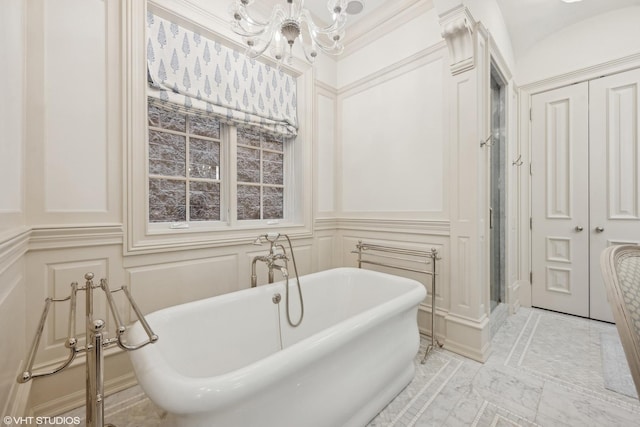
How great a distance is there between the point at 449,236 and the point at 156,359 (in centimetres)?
199

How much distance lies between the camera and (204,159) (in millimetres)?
2178

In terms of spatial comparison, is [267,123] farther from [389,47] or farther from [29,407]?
[29,407]

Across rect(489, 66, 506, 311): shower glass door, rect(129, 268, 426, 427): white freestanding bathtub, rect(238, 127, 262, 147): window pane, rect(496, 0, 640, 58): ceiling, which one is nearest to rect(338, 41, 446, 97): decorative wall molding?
rect(489, 66, 506, 311): shower glass door

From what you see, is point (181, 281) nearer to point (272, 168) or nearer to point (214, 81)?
point (272, 168)

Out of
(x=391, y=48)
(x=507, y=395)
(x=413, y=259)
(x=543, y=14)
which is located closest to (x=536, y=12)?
(x=543, y=14)

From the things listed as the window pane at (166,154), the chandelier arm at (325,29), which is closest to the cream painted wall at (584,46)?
the chandelier arm at (325,29)

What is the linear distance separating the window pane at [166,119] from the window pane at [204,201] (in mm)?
420

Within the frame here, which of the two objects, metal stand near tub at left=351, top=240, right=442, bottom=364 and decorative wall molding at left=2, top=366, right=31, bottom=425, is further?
metal stand near tub at left=351, top=240, right=442, bottom=364

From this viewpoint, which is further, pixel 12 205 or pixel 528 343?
pixel 528 343

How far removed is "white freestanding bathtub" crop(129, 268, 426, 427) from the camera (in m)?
0.86

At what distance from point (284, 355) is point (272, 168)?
76.0 inches

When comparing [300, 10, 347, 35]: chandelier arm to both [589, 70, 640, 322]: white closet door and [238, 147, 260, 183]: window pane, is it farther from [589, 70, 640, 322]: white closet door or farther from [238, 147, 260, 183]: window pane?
[589, 70, 640, 322]: white closet door

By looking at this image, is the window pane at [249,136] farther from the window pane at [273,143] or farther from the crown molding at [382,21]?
the crown molding at [382,21]

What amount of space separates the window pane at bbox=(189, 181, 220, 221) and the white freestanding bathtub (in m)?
0.82
